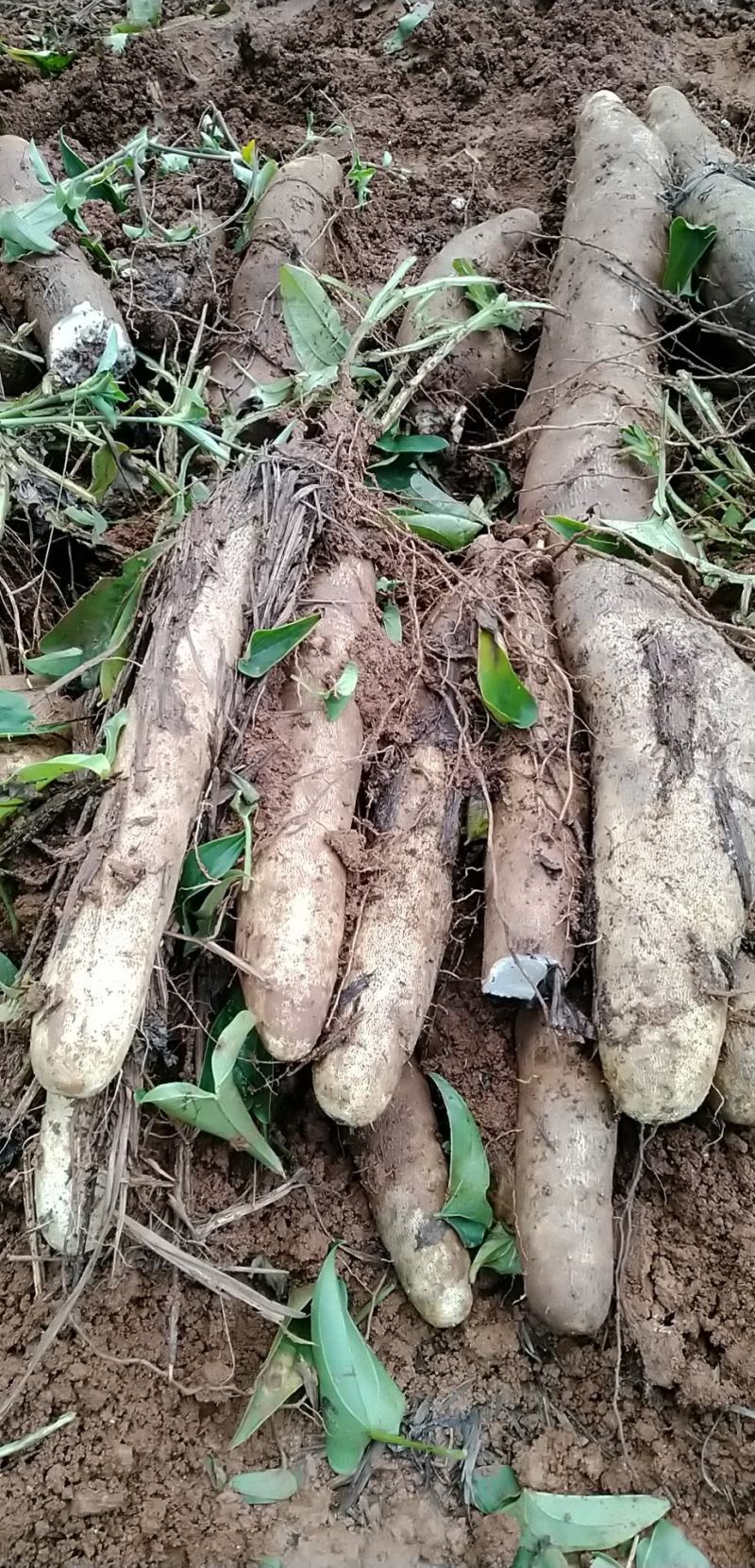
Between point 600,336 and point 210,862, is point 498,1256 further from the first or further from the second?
point 600,336

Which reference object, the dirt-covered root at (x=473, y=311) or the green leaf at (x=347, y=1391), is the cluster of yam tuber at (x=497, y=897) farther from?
the dirt-covered root at (x=473, y=311)

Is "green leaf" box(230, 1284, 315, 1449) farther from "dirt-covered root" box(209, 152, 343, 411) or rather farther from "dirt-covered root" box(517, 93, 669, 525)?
"dirt-covered root" box(209, 152, 343, 411)

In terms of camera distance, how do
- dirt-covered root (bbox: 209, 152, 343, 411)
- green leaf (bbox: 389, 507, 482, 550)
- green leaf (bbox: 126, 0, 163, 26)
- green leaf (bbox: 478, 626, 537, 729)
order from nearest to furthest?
green leaf (bbox: 478, 626, 537, 729) → green leaf (bbox: 389, 507, 482, 550) → dirt-covered root (bbox: 209, 152, 343, 411) → green leaf (bbox: 126, 0, 163, 26)

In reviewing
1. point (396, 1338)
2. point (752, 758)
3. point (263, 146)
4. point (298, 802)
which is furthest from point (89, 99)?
point (396, 1338)

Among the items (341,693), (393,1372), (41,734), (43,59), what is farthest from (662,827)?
(43,59)

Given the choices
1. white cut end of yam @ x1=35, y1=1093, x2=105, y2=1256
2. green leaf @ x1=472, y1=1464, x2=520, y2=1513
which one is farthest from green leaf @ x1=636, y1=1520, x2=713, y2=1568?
white cut end of yam @ x1=35, y1=1093, x2=105, y2=1256

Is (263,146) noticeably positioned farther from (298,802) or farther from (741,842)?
(741,842)
